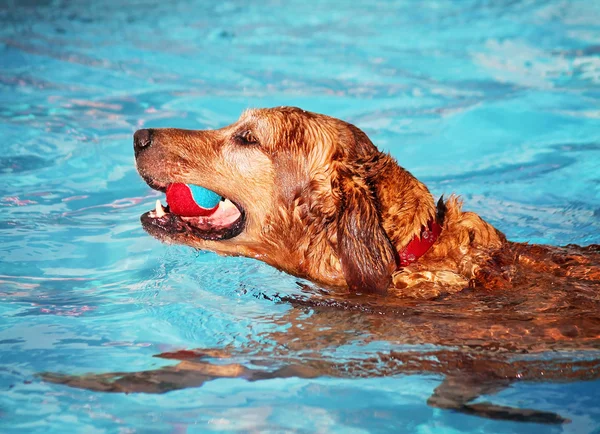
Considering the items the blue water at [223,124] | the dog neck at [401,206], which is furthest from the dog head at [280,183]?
the blue water at [223,124]

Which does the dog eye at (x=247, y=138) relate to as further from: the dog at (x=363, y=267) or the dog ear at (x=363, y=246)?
the dog ear at (x=363, y=246)

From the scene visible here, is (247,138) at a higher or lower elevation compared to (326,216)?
higher

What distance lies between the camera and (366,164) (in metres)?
5.77

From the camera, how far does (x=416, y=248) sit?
5652mm

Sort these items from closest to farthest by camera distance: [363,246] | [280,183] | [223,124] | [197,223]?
[363,246], [280,183], [197,223], [223,124]

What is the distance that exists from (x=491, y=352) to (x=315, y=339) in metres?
1.14

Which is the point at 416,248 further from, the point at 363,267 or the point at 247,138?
the point at 247,138

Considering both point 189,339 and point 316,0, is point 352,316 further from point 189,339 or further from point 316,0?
point 316,0

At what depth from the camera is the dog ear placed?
5.39 metres

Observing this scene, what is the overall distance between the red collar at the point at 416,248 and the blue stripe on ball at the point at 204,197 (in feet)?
4.86

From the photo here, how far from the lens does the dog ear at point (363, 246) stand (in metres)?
5.39

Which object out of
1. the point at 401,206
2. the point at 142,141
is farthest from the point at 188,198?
the point at 401,206

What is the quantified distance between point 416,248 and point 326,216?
2.18ft

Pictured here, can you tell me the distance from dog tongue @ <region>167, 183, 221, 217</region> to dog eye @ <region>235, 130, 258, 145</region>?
44 centimetres
